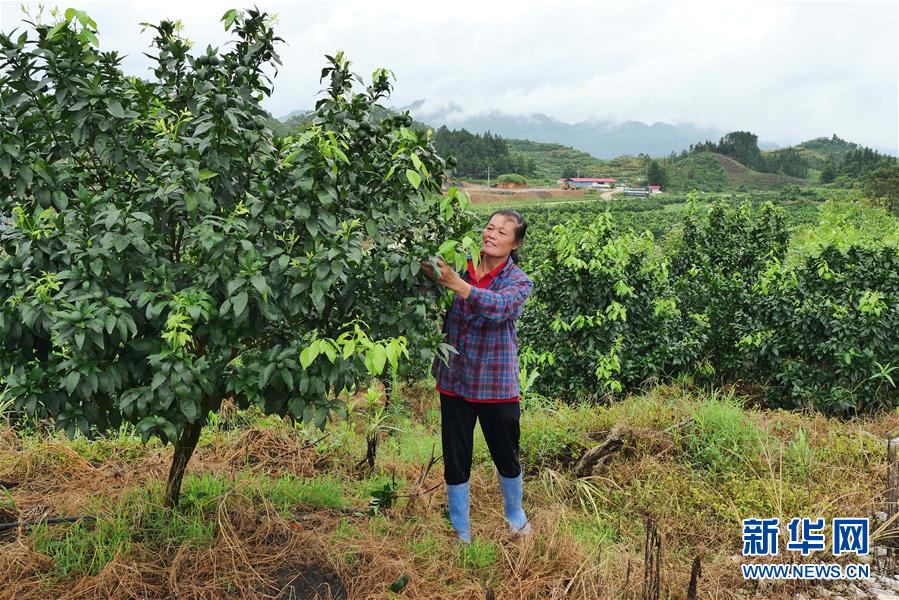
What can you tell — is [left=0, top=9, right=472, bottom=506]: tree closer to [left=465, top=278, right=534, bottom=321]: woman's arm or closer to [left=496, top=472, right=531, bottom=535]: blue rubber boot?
[left=465, top=278, right=534, bottom=321]: woman's arm

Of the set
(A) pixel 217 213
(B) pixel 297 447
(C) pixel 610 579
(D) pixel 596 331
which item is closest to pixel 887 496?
(C) pixel 610 579

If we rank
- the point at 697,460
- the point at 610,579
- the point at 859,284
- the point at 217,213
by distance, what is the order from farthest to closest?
the point at 859,284 → the point at 697,460 → the point at 610,579 → the point at 217,213

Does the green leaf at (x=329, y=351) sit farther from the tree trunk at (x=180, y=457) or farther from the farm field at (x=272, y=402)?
the tree trunk at (x=180, y=457)

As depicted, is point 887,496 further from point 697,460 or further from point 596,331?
point 596,331

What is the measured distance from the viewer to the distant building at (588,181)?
64562 mm

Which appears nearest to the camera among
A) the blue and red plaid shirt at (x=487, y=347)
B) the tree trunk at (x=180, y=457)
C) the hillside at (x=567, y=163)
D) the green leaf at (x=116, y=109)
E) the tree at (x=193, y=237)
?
the tree at (x=193, y=237)

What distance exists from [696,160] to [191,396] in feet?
245

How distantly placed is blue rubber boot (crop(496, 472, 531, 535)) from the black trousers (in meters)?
0.09

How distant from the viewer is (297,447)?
4.77 meters

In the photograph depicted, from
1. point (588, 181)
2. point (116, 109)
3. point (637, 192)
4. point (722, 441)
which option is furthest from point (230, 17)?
point (588, 181)

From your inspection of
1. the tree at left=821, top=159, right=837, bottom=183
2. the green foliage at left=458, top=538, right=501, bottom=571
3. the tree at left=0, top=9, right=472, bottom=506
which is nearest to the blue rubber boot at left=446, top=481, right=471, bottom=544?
the green foliage at left=458, top=538, right=501, bottom=571

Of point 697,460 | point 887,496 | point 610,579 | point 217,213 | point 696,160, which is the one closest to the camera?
point 217,213

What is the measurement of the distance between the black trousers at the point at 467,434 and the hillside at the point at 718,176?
200 feet

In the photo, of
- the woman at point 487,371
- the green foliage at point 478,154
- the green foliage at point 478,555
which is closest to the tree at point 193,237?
the woman at point 487,371
